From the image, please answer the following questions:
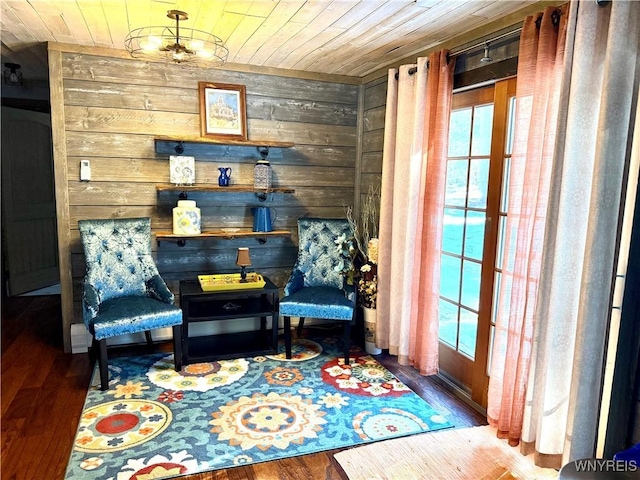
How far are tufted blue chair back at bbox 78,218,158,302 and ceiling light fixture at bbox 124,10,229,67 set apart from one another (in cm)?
119

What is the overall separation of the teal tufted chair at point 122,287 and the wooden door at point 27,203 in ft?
7.46

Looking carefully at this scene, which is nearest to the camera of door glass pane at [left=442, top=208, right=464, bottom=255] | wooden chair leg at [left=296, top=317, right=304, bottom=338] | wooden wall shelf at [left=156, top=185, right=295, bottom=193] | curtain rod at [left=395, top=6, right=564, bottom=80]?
curtain rod at [left=395, top=6, right=564, bottom=80]

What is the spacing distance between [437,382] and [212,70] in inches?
111

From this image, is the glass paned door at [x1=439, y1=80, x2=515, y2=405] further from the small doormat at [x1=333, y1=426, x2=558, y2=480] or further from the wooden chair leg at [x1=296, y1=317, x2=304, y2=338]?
the wooden chair leg at [x1=296, y1=317, x2=304, y2=338]

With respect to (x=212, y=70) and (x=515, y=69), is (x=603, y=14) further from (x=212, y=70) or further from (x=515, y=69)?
(x=212, y=70)

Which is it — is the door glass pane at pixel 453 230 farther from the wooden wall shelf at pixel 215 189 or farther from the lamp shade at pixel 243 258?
the lamp shade at pixel 243 258

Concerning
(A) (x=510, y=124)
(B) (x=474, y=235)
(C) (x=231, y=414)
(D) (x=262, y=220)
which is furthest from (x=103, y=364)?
(A) (x=510, y=124)

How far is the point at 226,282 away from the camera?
3445 mm

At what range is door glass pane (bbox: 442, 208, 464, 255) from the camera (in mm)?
2936

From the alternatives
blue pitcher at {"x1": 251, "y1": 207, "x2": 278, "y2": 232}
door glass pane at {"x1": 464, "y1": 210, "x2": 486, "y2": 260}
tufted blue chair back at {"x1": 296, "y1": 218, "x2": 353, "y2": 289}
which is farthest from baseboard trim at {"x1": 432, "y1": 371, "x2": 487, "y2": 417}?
blue pitcher at {"x1": 251, "y1": 207, "x2": 278, "y2": 232}

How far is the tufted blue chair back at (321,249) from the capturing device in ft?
12.1

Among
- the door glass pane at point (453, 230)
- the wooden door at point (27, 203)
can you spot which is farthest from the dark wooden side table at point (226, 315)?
the wooden door at point (27, 203)

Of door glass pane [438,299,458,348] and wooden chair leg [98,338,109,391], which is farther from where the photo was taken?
door glass pane [438,299,458,348]

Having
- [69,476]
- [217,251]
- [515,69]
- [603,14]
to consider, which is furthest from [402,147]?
[69,476]
